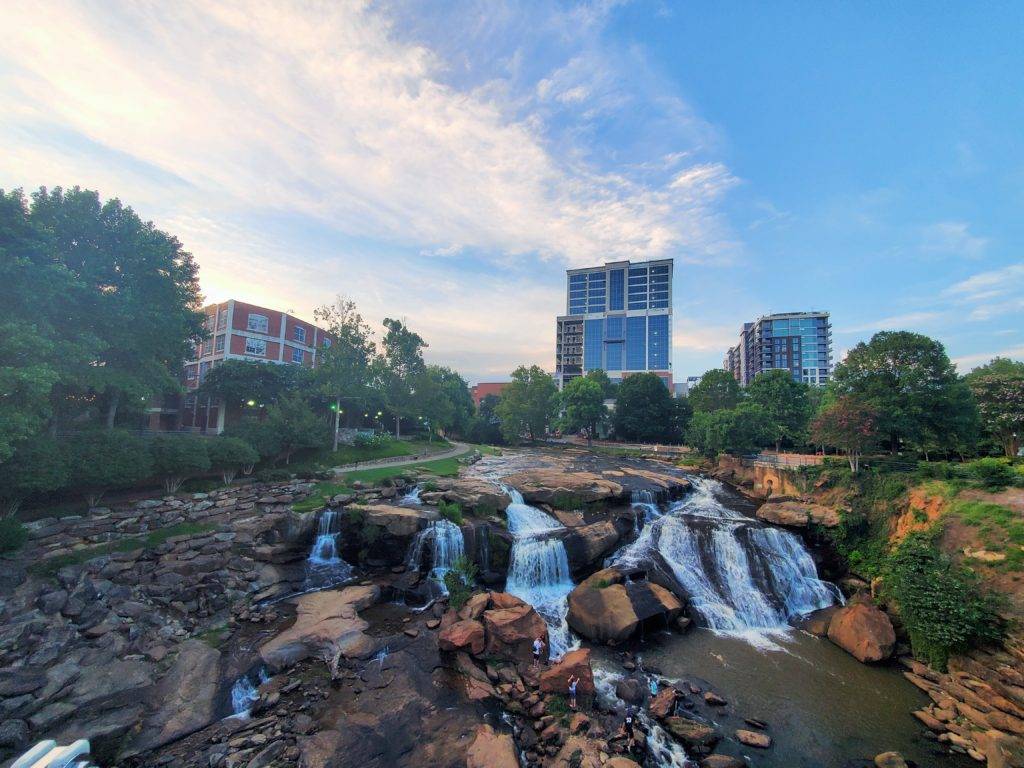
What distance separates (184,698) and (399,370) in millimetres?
44080

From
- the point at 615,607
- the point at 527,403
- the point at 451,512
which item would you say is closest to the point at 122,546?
the point at 451,512

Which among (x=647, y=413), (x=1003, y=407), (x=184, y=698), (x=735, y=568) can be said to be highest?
(x=1003, y=407)

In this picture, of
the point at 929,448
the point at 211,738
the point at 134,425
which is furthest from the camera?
the point at 134,425

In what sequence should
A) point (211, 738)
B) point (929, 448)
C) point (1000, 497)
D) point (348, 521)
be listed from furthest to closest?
point (929, 448) < point (348, 521) < point (1000, 497) < point (211, 738)

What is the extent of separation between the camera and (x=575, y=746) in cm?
918

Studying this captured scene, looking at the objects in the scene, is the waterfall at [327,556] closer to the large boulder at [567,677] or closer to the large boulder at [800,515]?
the large boulder at [567,677]

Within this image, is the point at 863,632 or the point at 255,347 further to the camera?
the point at 255,347

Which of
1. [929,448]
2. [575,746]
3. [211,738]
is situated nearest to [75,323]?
[211,738]

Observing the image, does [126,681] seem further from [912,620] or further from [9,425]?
[912,620]

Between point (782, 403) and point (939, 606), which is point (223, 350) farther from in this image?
point (782, 403)

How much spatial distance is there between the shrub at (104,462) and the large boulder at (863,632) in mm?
30897

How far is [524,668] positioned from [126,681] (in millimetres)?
10704

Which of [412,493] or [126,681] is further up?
[412,493]

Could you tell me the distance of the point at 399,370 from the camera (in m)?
52.7
